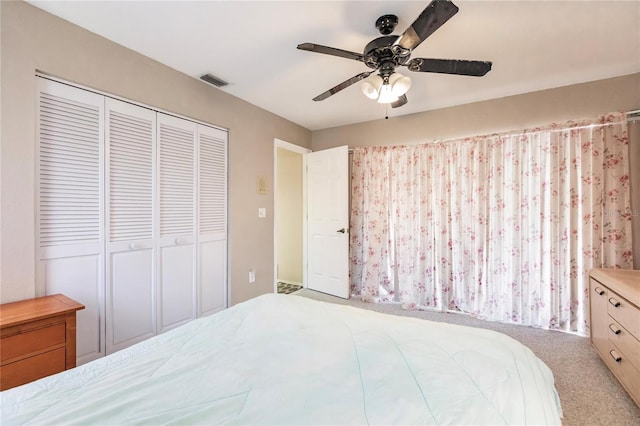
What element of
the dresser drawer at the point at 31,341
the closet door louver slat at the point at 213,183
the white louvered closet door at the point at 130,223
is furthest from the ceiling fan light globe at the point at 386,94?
the dresser drawer at the point at 31,341

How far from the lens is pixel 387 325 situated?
4.48 ft

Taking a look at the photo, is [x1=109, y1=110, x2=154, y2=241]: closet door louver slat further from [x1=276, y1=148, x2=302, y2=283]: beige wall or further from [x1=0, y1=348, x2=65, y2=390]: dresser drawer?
[x1=276, y1=148, x2=302, y2=283]: beige wall

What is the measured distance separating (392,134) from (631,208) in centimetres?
247

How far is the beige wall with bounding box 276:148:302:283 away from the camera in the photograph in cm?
470

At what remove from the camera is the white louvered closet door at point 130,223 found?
2086mm

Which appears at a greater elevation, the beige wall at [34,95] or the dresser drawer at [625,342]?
the beige wall at [34,95]

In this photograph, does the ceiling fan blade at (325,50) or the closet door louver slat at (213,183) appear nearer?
the ceiling fan blade at (325,50)

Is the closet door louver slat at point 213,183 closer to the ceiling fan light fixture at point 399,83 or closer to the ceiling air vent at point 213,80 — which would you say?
the ceiling air vent at point 213,80

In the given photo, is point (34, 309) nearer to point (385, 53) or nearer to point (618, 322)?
point (385, 53)

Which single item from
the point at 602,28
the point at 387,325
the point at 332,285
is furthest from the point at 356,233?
the point at 602,28

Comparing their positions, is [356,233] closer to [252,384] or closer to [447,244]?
[447,244]

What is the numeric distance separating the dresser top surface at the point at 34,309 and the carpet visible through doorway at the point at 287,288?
9.17 ft

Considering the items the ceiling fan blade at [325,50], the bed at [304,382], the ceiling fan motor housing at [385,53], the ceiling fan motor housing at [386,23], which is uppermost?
the ceiling fan motor housing at [386,23]

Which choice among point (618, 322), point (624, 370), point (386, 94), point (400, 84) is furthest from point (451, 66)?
point (624, 370)
